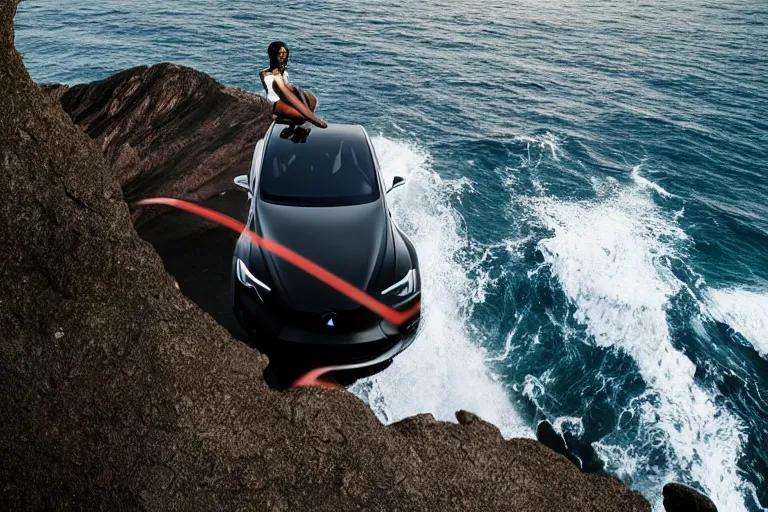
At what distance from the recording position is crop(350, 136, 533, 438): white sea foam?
6711 mm

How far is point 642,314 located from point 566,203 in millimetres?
4667

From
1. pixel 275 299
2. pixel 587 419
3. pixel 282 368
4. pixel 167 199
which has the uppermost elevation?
pixel 275 299

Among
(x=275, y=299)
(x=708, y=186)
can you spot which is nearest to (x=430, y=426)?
(x=275, y=299)

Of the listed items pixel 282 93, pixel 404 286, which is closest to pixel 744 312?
pixel 404 286

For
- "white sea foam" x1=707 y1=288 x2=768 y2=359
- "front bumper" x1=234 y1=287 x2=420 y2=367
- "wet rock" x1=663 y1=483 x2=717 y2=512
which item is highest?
"front bumper" x1=234 y1=287 x2=420 y2=367

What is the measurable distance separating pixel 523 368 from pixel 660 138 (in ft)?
46.0

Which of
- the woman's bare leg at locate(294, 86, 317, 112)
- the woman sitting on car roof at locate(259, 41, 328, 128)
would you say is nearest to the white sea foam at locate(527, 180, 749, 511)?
the woman's bare leg at locate(294, 86, 317, 112)

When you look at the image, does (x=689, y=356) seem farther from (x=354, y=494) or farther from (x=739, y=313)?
(x=354, y=494)

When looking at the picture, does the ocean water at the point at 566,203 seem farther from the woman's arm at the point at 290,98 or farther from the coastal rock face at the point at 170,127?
the coastal rock face at the point at 170,127

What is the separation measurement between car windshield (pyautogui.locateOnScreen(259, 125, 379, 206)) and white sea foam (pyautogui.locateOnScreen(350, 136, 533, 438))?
2274 millimetres

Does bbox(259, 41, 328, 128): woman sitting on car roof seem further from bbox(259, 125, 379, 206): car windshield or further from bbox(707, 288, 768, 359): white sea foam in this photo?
bbox(707, 288, 768, 359): white sea foam

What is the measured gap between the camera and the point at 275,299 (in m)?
5.07

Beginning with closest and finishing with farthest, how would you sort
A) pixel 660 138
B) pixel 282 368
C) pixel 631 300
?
pixel 282 368 < pixel 631 300 < pixel 660 138

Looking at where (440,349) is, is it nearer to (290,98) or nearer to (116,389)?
(290,98)
